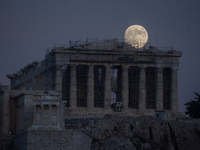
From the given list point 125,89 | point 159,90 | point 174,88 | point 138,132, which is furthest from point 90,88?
point 138,132

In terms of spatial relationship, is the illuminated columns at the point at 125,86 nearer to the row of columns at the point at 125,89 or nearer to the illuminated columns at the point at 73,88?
the row of columns at the point at 125,89

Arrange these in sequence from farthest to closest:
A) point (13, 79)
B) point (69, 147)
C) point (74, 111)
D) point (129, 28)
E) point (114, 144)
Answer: point (13, 79) → point (129, 28) → point (74, 111) → point (114, 144) → point (69, 147)

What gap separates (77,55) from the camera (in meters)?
109

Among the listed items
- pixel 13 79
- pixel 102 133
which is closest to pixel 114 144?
pixel 102 133

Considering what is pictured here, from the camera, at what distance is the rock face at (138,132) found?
93750 mm

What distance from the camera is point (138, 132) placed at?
98.8 metres

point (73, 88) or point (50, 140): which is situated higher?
point (73, 88)

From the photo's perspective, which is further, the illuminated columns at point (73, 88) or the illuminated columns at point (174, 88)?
the illuminated columns at point (174, 88)

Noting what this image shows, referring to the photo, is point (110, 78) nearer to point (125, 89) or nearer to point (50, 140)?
point (125, 89)

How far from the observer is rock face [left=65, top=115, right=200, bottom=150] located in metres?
93.8

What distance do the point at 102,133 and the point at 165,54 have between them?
22.7 metres

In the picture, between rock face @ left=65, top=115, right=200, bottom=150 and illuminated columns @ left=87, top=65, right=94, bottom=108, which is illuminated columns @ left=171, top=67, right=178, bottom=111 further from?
illuminated columns @ left=87, top=65, right=94, bottom=108

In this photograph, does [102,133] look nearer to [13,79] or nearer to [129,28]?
[129,28]

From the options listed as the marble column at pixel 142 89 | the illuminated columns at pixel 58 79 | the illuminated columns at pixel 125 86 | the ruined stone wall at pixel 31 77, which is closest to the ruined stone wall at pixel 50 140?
the illuminated columns at pixel 58 79
